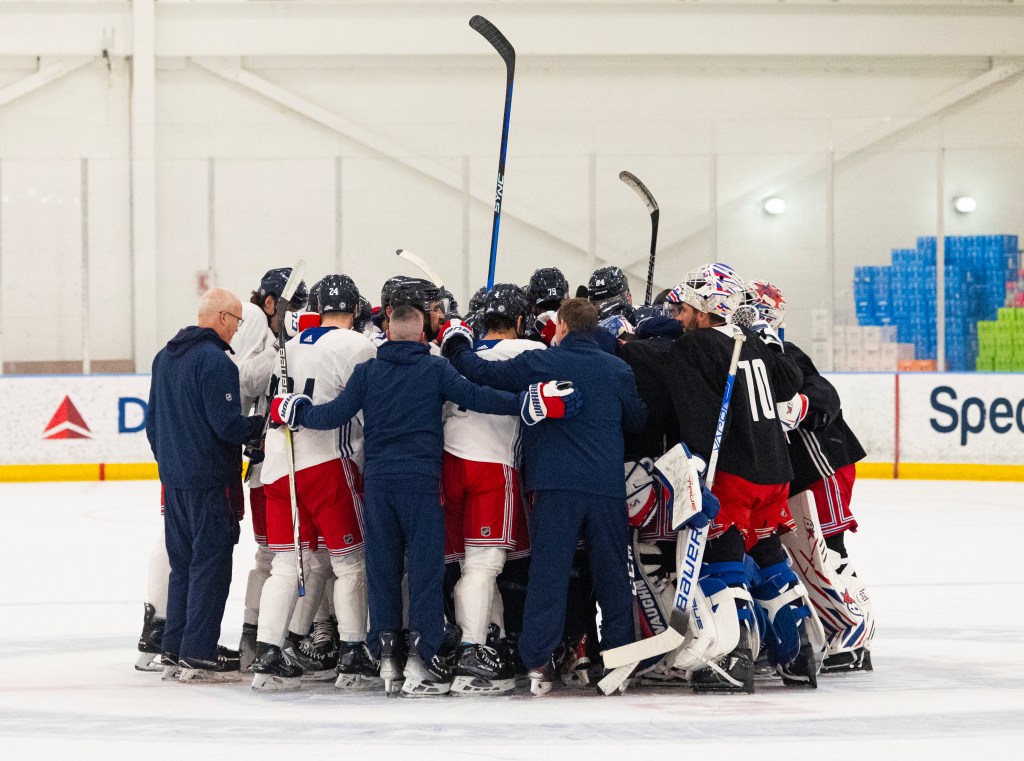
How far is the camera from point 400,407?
484cm

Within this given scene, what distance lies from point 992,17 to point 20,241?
10.2 metres

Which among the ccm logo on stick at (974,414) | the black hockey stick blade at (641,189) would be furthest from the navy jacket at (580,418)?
the ccm logo on stick at (974,414)

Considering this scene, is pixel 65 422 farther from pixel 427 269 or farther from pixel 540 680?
pixel 540 680

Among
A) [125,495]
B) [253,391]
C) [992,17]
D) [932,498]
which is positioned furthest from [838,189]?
[253,391]

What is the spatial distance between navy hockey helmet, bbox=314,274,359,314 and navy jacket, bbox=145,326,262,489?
38cm

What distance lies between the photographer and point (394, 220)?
13.3 metres

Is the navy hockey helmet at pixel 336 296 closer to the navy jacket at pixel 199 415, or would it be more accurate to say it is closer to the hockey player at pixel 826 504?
the navy jacket at pixel 199 415

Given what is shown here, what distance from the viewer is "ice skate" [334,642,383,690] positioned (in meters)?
4.95

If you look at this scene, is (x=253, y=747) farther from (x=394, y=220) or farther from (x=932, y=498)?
(x=394, y=220)

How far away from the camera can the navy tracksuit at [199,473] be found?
5.06 metres

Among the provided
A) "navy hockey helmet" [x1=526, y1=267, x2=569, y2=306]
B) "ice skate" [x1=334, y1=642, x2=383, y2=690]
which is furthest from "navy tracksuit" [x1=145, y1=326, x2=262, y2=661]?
"navy hockey helmet" [x1=526, y1=267, x2=569, y2=306]

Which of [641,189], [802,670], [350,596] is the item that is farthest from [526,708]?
[641,189]

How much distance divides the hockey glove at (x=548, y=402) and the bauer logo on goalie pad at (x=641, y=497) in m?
0.39

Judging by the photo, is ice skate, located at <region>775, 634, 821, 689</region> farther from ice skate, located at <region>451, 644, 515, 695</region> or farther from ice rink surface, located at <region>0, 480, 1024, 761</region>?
ice skate, located at <region>451, 644, 515, 695</region>
